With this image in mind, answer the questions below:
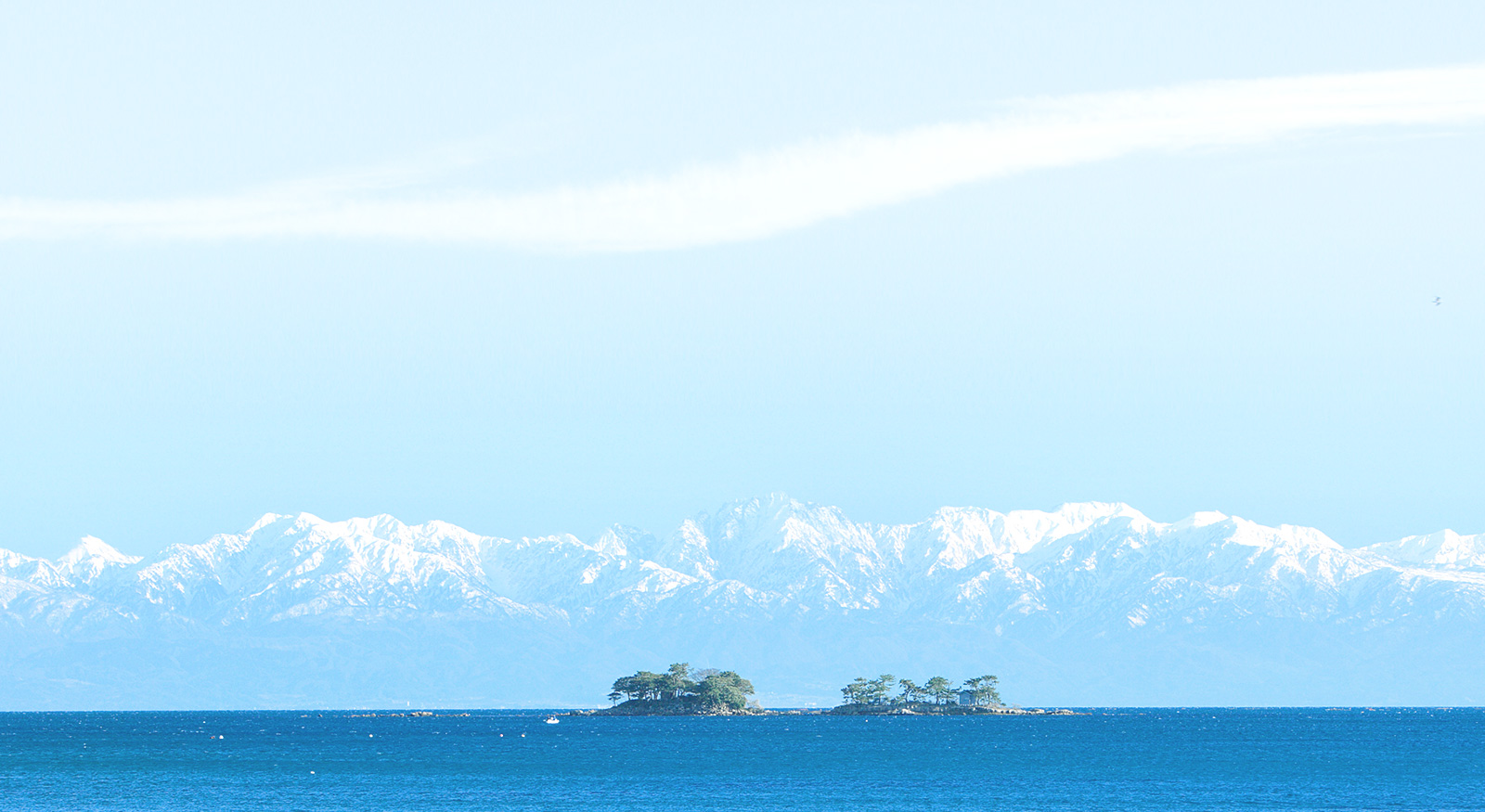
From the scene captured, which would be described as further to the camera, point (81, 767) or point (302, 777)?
point (81, 767)

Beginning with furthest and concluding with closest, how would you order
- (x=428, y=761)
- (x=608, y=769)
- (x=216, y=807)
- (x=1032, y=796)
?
(x=428, y=761)
(x=608, y=769)
(x=1032, y=796)
(x=216, y=807)

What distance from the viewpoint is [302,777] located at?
567 feet

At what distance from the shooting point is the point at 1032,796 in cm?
15125

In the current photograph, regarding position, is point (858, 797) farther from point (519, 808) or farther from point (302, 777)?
point (302, 777)

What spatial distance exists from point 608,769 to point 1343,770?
234ft

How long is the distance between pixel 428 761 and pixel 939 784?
62.1 meters

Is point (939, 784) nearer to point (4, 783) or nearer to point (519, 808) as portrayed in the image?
point (519, 808)

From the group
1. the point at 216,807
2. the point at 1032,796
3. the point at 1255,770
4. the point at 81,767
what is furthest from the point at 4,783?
the point at 1255,770

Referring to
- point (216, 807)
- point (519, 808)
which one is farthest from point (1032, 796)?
point (216, 807)

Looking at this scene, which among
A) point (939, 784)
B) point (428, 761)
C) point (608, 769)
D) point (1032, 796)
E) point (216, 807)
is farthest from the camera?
point (428, 761)

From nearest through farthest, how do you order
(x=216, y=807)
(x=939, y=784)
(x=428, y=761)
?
(x=216, y=807) < (x=939, y=784) < (x=428, y=761)

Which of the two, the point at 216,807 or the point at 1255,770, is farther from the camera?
the point at 1255,770

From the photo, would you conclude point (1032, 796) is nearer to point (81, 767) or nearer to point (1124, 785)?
point (1124, 785)

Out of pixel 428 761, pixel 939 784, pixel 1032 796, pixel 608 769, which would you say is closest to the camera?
pixel 1032 796
